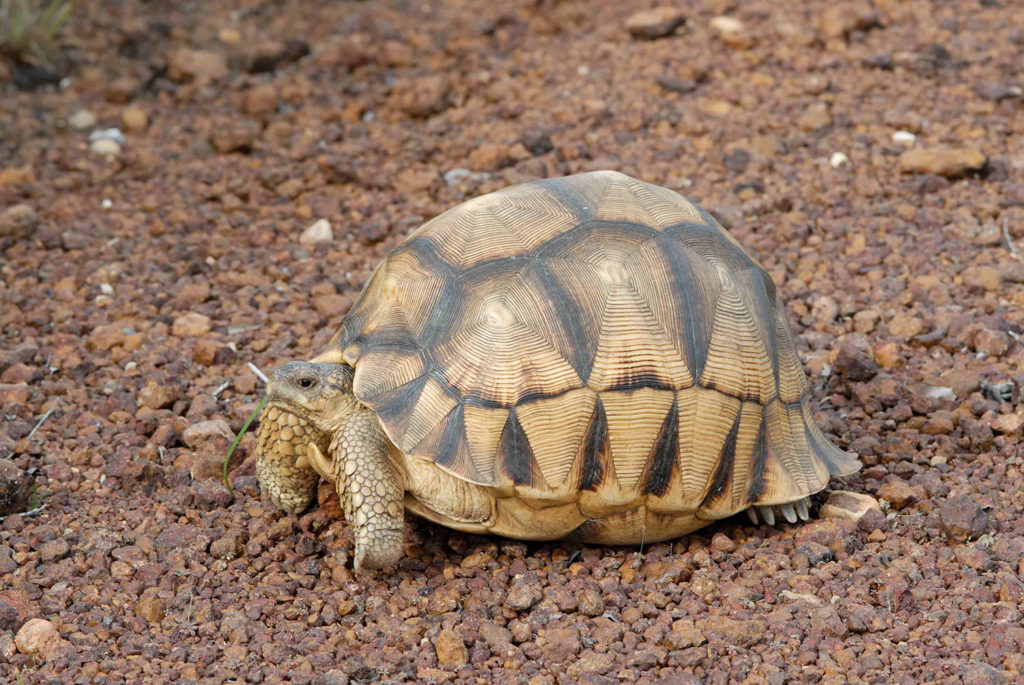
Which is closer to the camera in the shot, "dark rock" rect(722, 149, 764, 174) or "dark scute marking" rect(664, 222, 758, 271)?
"dark scute marking" rect(664, 222, 758, 271)

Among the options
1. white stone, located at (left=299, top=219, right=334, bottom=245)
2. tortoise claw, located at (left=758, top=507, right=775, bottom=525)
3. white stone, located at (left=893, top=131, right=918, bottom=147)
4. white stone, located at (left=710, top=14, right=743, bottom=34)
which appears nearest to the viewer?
tortoise claw, located at (left=758, top=507, right=775, bottom=525)

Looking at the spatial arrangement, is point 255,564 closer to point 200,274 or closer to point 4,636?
point 4,636

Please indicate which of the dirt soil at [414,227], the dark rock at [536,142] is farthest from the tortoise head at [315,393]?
the dark rock at [536,142]

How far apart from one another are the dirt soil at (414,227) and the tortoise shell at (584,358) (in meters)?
0.30

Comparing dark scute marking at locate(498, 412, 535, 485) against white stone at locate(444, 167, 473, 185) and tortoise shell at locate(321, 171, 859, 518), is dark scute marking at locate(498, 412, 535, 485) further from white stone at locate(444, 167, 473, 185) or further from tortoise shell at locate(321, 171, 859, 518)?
white stone at locate(444, 167, 473, 185)

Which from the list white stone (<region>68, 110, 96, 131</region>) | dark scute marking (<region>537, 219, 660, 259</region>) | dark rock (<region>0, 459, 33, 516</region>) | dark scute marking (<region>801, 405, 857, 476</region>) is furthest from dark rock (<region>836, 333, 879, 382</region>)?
white stone (<region>68, 110, 96, 131</region>)

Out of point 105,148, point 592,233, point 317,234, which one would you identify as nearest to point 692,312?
point 592,233

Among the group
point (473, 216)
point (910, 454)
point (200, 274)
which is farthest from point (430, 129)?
point (910, 454)

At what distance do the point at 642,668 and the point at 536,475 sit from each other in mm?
603

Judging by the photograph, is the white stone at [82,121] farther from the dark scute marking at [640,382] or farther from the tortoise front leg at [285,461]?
the dark scute marking at [640,382]

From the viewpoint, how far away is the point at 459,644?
2.93m

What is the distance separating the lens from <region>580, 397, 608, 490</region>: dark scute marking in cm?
319

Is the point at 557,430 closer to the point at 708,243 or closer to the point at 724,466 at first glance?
A: the point at 724,466

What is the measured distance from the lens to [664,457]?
3252 mm
